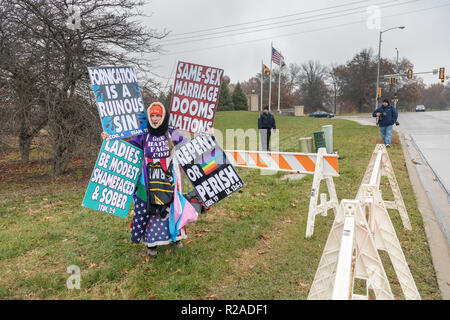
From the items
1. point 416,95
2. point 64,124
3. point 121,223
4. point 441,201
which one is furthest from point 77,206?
point 416,95

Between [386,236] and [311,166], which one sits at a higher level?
[311,166]

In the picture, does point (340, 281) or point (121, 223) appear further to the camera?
point (121, 223)

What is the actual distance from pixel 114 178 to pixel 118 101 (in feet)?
3.45

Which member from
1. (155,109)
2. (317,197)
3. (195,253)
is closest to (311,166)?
(317,197)

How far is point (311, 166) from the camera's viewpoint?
5281 millimetres

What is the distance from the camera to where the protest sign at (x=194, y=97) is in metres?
4.46

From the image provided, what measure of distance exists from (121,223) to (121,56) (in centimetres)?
698

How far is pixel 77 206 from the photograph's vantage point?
7145 millimetres

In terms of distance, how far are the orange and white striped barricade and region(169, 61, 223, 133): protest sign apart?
174 cm

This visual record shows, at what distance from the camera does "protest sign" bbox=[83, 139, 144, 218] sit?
394 cm

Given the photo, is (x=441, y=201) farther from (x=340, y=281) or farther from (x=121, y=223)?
(x=121, y=223)

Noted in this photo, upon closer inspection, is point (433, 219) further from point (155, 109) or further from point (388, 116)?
point (388, 116)

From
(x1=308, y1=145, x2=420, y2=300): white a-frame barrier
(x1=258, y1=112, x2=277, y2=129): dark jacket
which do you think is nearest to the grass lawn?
(x1=308, y1=145, x2=420, y2=300): white a-frame barrier
